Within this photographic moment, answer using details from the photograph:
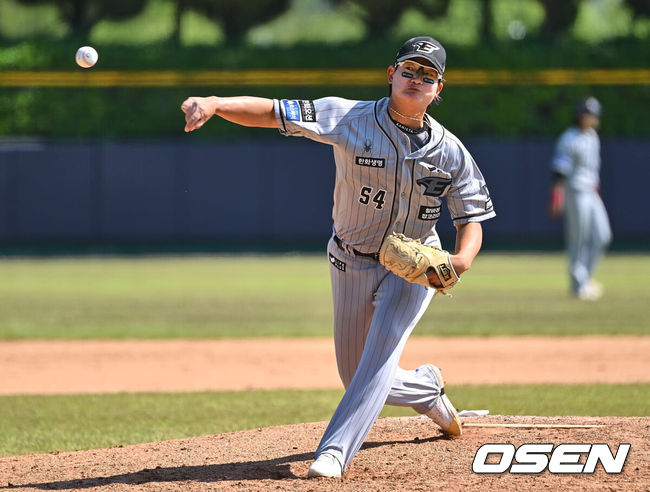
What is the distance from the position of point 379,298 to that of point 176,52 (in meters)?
18.3

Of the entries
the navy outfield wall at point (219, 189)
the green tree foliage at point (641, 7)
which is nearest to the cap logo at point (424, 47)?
the navy outfield wall at point (219, 189)

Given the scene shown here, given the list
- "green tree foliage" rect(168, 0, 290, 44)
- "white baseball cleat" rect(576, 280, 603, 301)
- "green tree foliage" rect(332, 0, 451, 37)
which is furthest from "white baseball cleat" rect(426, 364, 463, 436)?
"green tree foliage" rect(332, 0, 451, 37)

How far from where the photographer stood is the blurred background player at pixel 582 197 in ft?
39.2

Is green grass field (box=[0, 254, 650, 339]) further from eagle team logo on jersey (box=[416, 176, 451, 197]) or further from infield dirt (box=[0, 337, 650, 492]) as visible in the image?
eagle team logo on jersey (box=[416, 176, 451, 197])

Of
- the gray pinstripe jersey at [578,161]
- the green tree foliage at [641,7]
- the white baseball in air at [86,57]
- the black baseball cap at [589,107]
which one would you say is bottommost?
the gray pinstripe jersey at [578,161]

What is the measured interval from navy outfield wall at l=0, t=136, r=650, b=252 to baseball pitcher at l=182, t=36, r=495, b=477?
1558cm

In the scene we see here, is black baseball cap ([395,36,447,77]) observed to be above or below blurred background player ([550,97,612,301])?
above

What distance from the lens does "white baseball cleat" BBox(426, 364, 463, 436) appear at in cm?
468

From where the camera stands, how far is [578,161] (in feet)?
39.2

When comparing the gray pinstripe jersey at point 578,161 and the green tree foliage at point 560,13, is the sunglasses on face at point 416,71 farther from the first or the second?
the green tree foliage at point 560,13

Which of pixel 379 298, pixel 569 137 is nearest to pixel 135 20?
pixel 569 137

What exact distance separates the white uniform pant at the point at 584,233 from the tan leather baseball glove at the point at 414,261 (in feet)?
27.0

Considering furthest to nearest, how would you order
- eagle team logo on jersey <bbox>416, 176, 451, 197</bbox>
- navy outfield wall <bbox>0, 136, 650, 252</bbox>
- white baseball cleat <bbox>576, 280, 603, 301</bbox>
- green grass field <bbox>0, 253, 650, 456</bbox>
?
navy outfield wall <bbox>0, 136, 650, 252</bbox>, white baseball cleat <bbox>576, 280, 603, 301</bbox>, green grass field <bbox>0, 253, 650, 456</bbox>, eagle team logo on jersey <bbox>416, 176, 451, 197</bbox>

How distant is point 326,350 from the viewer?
9.02 m
